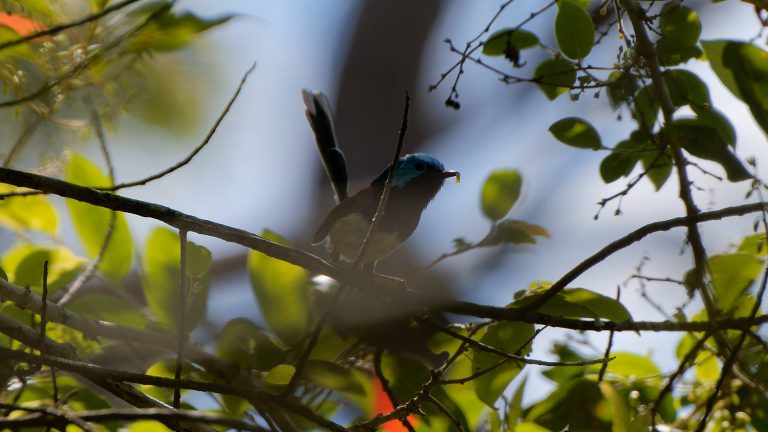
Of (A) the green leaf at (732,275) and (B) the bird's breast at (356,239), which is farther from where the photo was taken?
(B) the bird's breast at (356,239)

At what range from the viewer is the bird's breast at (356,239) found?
9.89 feet

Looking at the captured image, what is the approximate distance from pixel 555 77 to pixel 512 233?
372 mm

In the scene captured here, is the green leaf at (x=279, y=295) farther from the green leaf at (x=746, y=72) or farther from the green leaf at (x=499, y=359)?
the green leaf at (x=746, y=72)

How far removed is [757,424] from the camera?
1.85 m

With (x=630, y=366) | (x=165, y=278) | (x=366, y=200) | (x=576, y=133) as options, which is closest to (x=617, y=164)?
(x=576, y=133)

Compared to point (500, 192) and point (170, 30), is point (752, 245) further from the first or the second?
point (170, 30)

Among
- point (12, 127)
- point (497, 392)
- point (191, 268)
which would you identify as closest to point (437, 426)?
point (497, 392)

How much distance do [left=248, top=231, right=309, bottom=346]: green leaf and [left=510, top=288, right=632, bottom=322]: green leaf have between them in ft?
1.54

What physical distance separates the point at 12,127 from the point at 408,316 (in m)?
2.26

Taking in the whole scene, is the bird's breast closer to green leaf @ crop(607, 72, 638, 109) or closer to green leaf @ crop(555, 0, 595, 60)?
green leaf @ crop(607, 72, 638, 109)

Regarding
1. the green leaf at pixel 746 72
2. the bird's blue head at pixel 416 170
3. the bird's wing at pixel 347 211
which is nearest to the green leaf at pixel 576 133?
the green leaf at pixel 746 72

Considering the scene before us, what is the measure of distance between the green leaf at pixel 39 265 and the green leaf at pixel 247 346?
43 cm

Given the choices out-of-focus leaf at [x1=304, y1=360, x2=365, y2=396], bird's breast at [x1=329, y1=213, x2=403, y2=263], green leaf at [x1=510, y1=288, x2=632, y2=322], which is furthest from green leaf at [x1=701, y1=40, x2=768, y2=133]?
bird's breast at [x1=329, y1=213, x2=403, y2=263]

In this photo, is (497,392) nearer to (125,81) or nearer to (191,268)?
(191,268)
